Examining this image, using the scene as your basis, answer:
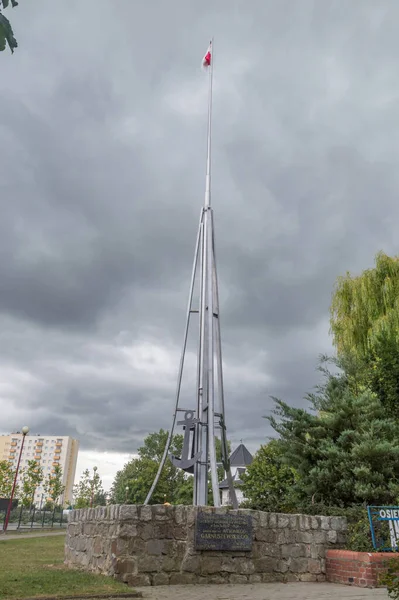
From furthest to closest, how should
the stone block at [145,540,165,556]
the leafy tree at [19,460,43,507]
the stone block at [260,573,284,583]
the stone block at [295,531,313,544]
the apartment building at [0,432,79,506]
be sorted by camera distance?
the apartment building at [0,432,79,506] → the leafy tree at [19,460,43,507] → the stone block at [295,531,313,544] → the stone block at [260,573,284,583] → the stone block at [145,540,165,556]

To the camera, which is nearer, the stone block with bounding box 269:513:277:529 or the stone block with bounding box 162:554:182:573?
the stone block with bounding box 162:554:182:573

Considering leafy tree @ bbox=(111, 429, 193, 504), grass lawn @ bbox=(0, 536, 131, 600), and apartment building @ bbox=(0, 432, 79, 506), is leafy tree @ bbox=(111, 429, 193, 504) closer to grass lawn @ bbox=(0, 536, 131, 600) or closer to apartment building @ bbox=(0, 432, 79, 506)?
grass lawn @ bbox=(0, 536, 131, 600)

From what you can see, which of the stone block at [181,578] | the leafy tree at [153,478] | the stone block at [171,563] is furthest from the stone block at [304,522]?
the leafy tree at [153,478]

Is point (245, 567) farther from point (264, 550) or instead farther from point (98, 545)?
point (98, 545)

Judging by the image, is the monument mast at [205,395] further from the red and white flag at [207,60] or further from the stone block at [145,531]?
the red and white flag at [207,60]

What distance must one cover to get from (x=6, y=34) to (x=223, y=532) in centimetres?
799

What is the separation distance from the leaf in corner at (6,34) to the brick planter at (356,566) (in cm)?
854

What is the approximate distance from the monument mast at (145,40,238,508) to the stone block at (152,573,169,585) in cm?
171

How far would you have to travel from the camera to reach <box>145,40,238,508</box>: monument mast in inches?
415

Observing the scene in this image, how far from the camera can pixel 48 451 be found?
5335 inches

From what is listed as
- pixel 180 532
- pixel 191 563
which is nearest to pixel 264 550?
pixel 191 563

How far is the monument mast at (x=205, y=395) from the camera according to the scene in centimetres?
1053

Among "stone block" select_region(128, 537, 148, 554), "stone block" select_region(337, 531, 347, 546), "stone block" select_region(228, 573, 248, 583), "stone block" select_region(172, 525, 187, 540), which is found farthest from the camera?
"stone block" select_region(337, 531, 347, 546)

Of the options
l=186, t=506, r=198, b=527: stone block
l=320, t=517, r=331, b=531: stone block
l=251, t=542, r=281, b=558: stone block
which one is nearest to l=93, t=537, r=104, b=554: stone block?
l=186, t=506, r=198, b=527: stone block
